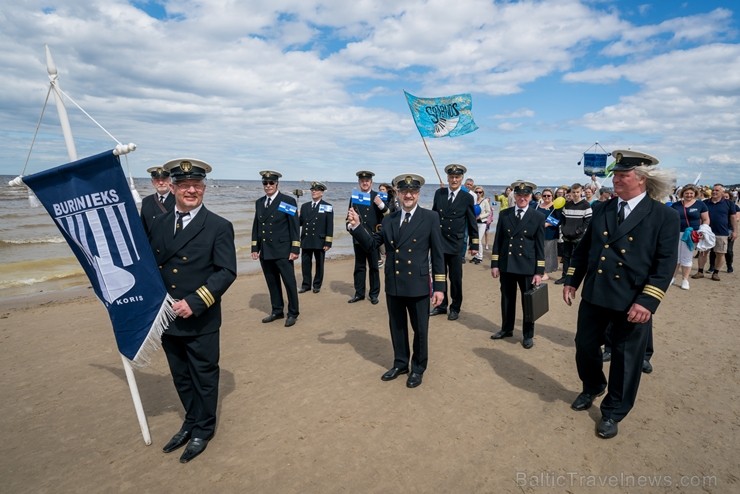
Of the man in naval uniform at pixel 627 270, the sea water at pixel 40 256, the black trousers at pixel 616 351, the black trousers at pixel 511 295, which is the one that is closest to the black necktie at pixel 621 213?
the man in naval uniform at pixel 627 270

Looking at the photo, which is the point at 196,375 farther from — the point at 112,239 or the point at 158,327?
the point at 112,239

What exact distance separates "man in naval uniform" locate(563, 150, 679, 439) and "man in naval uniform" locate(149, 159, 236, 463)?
3.37 m

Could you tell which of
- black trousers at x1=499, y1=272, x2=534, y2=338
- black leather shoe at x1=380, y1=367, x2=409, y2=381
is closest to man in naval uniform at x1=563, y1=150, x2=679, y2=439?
black trousers at x1=499, y1=272, x2=534, y2=338

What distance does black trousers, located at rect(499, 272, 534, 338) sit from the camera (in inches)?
232

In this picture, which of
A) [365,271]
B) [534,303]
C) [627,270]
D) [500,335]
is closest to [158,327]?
[627,270]

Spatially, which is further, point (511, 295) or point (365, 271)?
point (365, 271)

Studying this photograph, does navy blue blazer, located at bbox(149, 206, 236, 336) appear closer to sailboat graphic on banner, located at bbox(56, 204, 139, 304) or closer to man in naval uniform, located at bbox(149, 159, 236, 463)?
man in naval uniform, located at bbox(149, 159, 236, 463)

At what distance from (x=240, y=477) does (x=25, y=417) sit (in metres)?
2.76

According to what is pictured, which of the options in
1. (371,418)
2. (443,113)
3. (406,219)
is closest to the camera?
(371,418)

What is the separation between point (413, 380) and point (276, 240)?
3.47 meters

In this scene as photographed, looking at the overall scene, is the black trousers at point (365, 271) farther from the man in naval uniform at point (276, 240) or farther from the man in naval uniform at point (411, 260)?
the man in naval uniform at point (411, 260)

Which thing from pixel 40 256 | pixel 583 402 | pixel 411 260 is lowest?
pixel 583 402

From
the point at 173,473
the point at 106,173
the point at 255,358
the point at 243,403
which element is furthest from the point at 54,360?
the point at 106,173

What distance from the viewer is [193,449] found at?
3484 millimetres
